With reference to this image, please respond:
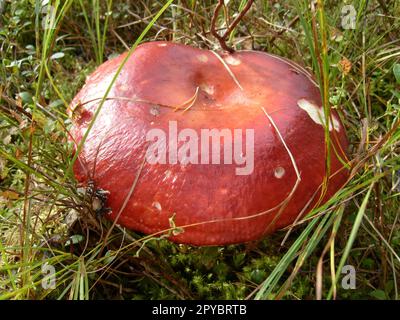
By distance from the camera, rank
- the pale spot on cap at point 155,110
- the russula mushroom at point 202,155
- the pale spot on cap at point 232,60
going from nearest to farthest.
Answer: the russula mushroom at point 202,155 < the pale spot on cap at point 155,110 < the pale spot on cap at point 232,60

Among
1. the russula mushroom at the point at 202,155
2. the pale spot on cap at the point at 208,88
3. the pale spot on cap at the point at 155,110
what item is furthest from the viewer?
the pale spot on cap at the point at 208,88

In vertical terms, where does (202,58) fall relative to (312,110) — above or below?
above

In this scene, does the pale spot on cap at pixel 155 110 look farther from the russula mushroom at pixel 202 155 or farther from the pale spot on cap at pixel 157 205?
the pale spot on cap at pixel 157 205

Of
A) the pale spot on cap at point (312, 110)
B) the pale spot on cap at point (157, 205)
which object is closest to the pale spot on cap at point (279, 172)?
the pale spot on cap at point (312, 110)

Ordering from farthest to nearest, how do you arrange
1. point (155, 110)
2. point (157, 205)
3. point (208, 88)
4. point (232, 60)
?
point (232, 60) → point (208, 88) → point (155, 110) → point (157, 205)

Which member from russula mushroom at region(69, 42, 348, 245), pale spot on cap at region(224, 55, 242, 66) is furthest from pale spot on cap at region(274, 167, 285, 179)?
pale spot on cap at region(224, 55, 242, 66)

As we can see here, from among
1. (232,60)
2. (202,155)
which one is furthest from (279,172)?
(232,60)

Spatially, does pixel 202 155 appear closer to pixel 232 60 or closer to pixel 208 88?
pixel 208 88
